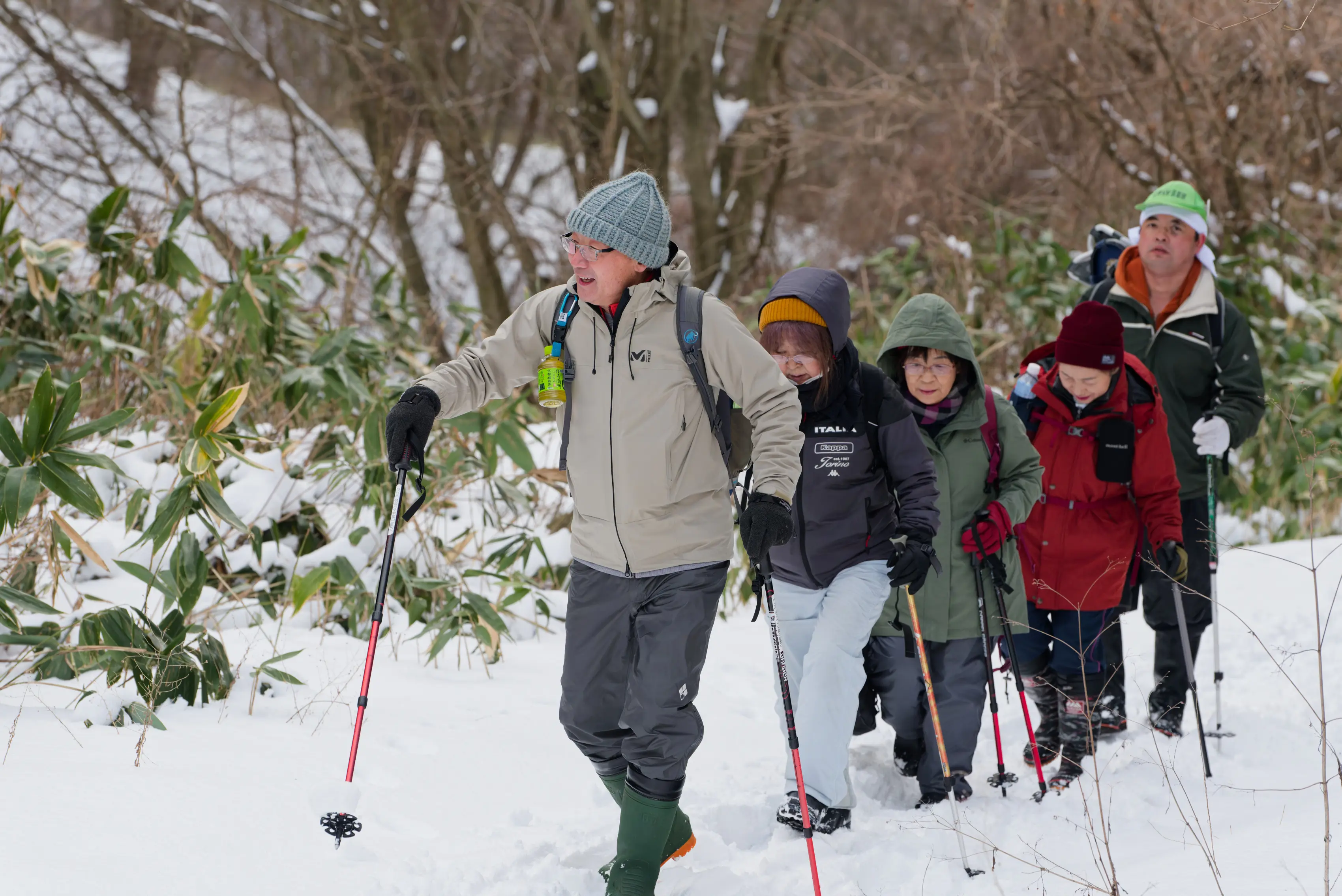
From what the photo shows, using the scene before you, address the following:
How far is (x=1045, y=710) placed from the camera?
430 centimetres

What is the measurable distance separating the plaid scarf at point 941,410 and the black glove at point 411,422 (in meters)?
1.65

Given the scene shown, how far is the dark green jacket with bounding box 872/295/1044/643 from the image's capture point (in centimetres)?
389

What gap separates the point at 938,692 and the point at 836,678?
1.91ft

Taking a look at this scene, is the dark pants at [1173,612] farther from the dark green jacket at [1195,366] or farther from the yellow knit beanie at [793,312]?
the yellow knit beanie at [793,312]

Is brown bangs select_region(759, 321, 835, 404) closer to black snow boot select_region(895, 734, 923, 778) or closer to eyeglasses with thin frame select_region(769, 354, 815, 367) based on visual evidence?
eyeglasses with thin frame select_region(769, 354, 815, 367)

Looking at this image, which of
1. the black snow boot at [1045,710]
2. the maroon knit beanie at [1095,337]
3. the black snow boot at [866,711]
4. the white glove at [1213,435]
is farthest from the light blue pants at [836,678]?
the white glove at [1213,435]

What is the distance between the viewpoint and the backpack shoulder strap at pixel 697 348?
2994 mm

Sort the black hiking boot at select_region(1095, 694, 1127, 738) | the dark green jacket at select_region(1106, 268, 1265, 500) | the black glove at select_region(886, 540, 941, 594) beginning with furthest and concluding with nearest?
the dark green jacket at select_region(1106, 268, 1265, 500), the black hiking boot at select_region(1095, 694, 1127, 738), the black glove at select_region(886, 540, 941, 594)

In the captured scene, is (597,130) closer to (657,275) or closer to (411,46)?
(411,46)

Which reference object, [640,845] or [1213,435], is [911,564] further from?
[1213,435]

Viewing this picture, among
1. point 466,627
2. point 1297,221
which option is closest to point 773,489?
point 466,627

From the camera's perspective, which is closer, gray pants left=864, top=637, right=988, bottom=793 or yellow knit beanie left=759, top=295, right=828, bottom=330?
yellow knit beanie left=759, top=295, right=828, bottom=330

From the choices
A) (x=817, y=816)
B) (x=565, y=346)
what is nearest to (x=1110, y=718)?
(x=817, y=816)

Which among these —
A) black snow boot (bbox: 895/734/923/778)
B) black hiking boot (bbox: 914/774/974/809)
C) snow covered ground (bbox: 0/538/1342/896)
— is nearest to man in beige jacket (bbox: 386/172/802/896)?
snow covered ground (bbox: 0/538/1342/896)
